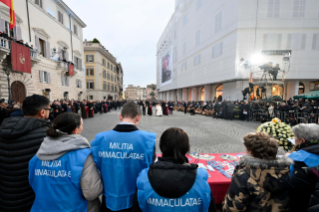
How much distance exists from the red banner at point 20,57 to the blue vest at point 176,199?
601 inches

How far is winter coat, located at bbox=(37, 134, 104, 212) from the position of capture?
4.40ft

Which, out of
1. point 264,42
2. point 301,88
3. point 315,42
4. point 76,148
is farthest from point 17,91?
point 301,88

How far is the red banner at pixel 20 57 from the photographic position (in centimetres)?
1118

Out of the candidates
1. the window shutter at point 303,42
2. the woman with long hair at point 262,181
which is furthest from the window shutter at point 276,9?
the woman with long hair at point 262,181

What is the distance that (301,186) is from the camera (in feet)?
4.96

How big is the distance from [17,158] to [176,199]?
1842mm

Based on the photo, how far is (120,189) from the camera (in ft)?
4.99

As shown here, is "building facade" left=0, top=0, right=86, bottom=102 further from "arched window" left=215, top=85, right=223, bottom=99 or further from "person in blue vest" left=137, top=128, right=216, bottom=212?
"arched window" left=215, top=85, right=223, bottom=99

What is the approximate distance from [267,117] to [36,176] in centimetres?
1454

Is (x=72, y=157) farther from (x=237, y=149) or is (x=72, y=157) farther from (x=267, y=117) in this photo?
(x=267, y=117)

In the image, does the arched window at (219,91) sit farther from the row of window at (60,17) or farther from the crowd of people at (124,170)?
the row of window at (60,17)

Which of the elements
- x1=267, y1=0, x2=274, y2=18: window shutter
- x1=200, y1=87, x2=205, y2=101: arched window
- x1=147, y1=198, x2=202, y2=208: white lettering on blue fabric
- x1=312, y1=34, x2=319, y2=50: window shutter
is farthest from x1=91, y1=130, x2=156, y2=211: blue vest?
x1=200, y1=87, x2=205, y2=101: arched window

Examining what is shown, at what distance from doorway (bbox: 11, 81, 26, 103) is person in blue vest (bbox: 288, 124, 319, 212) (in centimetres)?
1726

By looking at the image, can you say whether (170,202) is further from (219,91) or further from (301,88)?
(301,88)
